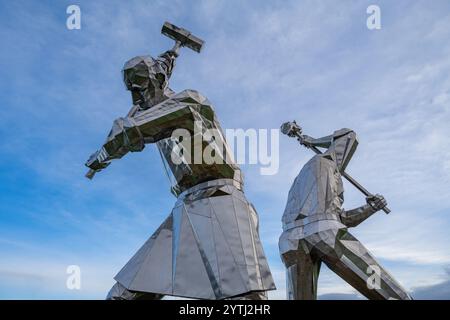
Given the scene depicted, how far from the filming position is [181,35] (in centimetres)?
477

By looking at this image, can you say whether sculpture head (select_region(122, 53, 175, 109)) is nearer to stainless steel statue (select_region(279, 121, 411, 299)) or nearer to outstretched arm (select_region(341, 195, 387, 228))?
stainless steel statue (select_region(279, 121, 411, 299))

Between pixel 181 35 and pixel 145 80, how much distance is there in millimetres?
934

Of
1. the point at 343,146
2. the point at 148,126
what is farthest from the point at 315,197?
the point at 148,126

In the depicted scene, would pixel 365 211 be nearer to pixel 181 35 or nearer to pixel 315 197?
pixel 315 197

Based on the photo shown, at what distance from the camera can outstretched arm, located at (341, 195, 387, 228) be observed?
284 inches

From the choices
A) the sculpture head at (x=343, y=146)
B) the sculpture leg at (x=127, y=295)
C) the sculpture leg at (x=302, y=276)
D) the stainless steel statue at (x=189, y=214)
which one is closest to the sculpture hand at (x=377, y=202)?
the sculpture head at (x=343, y=146)

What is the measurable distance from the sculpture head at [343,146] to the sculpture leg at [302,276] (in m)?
1.58

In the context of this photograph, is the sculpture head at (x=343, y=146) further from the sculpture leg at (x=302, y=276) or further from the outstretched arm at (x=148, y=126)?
the outstretched arm at (x=148, y=126)

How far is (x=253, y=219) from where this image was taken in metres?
3.77

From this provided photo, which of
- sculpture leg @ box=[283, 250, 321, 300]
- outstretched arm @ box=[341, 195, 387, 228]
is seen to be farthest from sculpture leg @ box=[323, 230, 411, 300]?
outstretched arm @ box=[341, 195, 387, 228]

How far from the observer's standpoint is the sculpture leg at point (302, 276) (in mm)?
6488

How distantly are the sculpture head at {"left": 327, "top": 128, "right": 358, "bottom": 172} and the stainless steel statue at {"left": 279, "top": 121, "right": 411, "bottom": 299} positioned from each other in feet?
0.07
